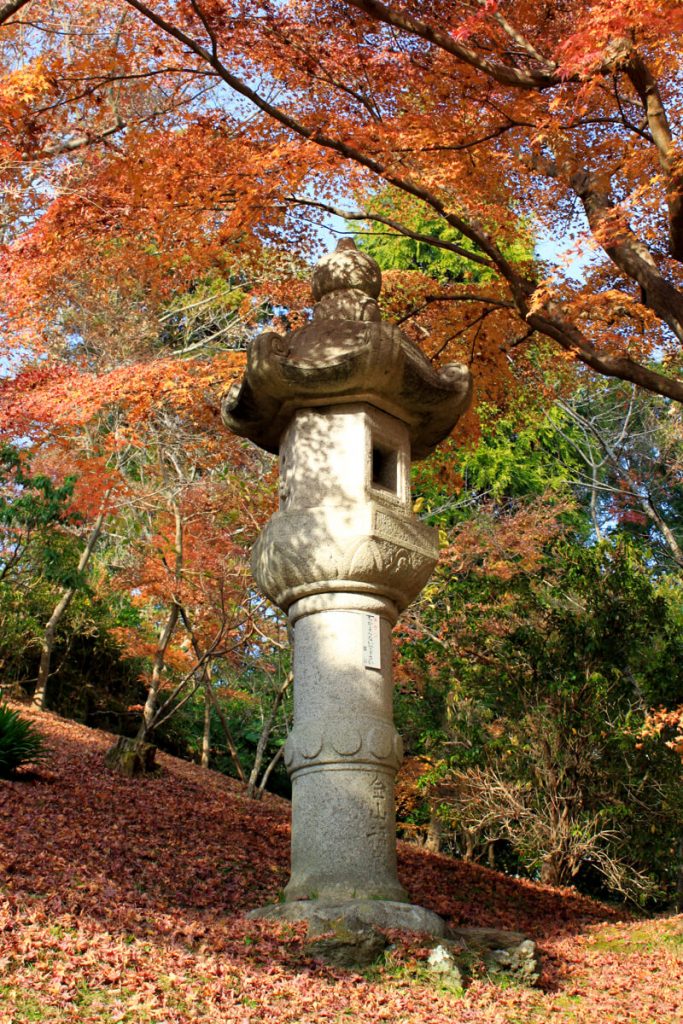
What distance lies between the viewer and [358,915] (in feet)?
16.0

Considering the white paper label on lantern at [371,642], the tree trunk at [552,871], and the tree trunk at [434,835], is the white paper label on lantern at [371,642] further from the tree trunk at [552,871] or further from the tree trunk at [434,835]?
the tree trunk at [434,835]

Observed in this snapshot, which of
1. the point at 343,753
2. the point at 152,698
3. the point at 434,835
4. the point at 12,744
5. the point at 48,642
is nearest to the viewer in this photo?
the point at 343,753

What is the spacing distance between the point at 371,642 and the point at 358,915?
153 centimetres

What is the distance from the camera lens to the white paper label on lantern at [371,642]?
5598 millimetres

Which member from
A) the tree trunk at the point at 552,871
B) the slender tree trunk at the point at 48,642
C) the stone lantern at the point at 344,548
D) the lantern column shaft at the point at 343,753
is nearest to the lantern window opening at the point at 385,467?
the stone lantern at the point at 344,548

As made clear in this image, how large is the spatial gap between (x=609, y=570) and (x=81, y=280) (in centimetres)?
1010

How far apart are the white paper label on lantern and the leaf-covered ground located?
5.01ft

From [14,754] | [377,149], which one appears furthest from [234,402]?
[14,754]

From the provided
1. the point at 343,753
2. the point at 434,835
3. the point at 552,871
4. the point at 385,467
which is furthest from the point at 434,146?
the point at 434,835

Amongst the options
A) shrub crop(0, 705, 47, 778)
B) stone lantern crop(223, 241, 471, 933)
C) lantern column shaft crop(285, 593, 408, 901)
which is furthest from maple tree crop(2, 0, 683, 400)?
shrub crop(0, 705, 47, 778)

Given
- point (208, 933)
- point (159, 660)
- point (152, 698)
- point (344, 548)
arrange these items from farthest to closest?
point (159, 660) → point (152, 698) → point (344, 548) → point (208, 933)

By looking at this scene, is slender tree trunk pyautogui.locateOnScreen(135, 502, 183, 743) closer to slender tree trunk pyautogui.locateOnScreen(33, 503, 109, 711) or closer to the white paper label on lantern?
slender tree trunk pyautogui.locateOnScreen(33, 503, 109, 711)

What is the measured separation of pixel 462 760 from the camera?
28.9 feet

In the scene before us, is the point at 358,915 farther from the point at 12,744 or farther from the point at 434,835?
the point at 434,835
